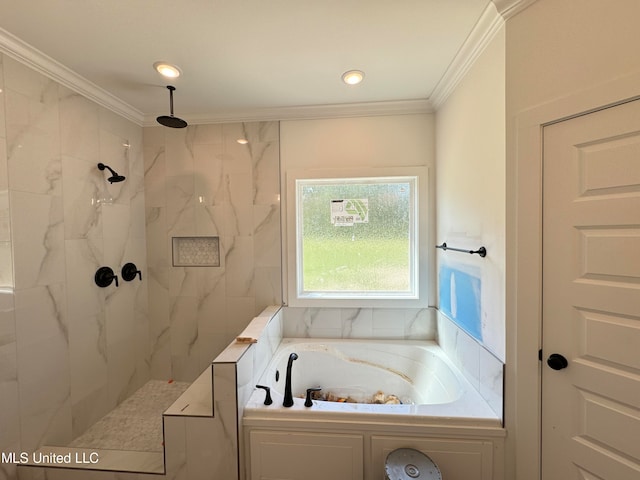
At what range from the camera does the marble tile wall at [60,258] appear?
1.35 m

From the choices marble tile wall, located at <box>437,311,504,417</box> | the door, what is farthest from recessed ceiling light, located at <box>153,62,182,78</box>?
marble tile wall, located at <box>437,311,504,417</box>

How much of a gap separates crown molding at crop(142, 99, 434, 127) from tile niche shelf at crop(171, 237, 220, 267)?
3.33ft

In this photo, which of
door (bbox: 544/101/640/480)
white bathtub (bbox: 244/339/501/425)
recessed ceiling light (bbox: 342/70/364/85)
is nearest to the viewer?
door (bbox: 544/101/640/480)

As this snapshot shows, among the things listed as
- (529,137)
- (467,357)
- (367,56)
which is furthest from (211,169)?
(467,357)

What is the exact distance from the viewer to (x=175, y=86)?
1767 mm

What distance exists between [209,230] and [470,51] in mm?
2188

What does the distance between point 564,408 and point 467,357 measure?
1.74ft

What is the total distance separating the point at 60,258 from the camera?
159 cm

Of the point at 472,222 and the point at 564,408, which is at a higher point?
the point at 472,222

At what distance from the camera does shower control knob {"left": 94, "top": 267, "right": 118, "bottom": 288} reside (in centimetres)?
184

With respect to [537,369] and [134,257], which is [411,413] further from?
[134,257]

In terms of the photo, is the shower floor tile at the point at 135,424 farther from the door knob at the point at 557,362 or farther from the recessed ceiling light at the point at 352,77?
the recessed ceiling light at the point at 352,77

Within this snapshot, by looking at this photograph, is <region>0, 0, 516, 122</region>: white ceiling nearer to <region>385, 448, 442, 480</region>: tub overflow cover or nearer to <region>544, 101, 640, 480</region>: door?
<region>544, 101, 640, 480</region>: door

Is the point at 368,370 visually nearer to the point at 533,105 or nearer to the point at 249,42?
the point at 533,105
